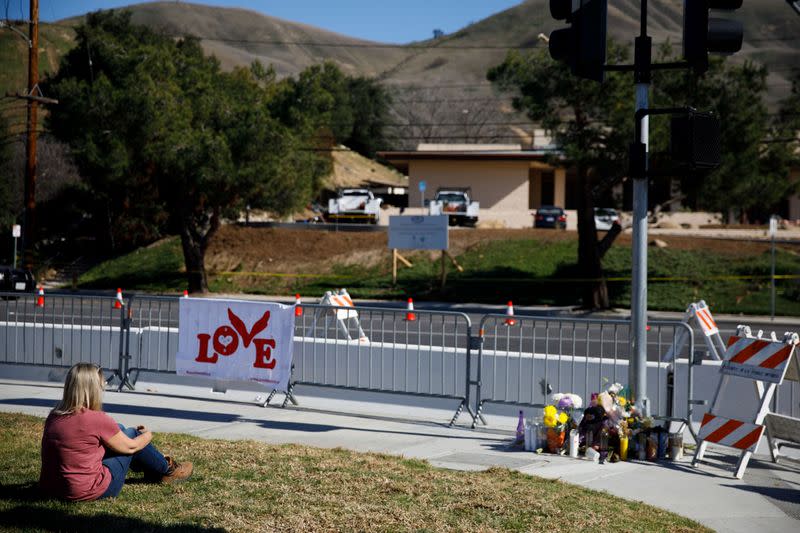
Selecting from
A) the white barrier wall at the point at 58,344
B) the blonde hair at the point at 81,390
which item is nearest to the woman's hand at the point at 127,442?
the blonde hair at the point at 81,390

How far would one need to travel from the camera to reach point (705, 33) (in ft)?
29.2

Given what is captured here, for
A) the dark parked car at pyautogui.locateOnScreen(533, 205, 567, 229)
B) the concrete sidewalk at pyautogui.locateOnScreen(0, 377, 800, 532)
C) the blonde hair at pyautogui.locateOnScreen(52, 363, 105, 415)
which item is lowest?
the concrete sidewalk at pyautogui.locateOnScreen(0, 377, 800, 532)

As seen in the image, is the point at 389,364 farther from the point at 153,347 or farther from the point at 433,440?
the point at 153,347

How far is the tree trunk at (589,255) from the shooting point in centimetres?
3036

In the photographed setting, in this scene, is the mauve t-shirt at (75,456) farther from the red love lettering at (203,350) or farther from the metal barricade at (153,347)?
the metal barricade at (153,347)

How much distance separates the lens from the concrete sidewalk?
26.4 ft

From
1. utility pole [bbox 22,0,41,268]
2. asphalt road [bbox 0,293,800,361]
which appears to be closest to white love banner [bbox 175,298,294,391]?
asphalt road [bbox 0,293,800,361]

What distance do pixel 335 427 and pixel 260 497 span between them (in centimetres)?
400

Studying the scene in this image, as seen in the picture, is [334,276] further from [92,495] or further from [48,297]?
[92,495]

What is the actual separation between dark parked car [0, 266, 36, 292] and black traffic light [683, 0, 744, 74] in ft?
86.0

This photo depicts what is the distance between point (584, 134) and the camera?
92.8 feet

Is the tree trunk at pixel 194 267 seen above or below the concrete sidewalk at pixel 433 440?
above

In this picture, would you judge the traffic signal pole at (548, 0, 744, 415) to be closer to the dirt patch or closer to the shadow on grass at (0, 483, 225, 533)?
the shadow on grass at (0, 483, 225, 533)

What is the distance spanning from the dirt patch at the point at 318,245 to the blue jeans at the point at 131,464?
31.8m
